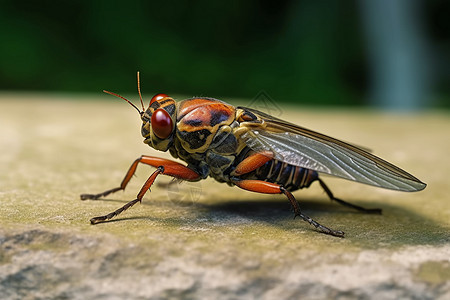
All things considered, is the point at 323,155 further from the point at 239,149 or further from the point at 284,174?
the point at 239,149

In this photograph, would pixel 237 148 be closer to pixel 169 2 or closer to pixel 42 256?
pixel 42 256

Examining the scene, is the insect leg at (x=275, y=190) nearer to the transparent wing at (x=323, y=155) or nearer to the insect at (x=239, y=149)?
the insect at (x=239, y=149)

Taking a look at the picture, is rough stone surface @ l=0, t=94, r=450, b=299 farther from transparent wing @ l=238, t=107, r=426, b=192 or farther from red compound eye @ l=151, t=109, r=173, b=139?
red compound eye @ l=151, t=109, r=173, b=139

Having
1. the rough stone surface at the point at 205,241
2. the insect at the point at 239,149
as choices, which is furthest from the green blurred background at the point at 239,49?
the insect at the point at 239,149

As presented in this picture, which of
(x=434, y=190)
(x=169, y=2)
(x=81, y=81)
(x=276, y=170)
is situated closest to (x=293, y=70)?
(x=169, y=2)

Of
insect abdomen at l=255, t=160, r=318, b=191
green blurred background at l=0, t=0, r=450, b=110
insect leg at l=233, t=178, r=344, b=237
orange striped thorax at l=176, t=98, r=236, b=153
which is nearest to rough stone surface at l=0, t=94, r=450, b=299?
insect leg at l=233, t=178, r=344, b=237

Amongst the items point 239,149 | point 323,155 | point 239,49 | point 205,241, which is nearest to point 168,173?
point 239,149
